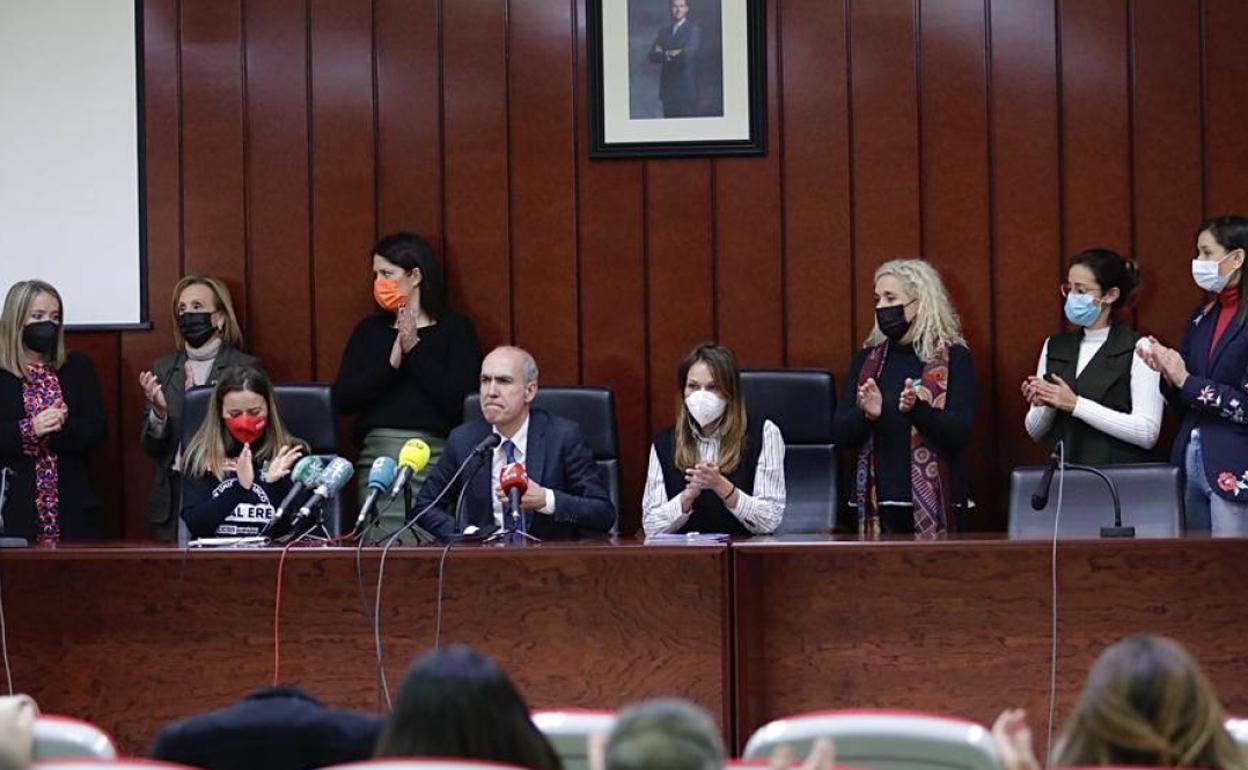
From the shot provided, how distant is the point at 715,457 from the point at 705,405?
0.52ft

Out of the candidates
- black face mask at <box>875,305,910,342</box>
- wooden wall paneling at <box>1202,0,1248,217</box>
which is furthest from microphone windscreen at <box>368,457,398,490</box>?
wooden wall paneling at <box>1202,0,1248,217</box>

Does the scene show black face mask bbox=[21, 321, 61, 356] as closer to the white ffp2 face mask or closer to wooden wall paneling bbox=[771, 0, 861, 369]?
the white ffp2 face mask

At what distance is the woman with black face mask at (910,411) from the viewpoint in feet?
19.3


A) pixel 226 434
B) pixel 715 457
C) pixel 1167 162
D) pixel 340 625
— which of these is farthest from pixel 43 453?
pixel 1167 162

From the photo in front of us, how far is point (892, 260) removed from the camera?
6508mm

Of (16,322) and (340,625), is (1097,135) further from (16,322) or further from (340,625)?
(16,322)

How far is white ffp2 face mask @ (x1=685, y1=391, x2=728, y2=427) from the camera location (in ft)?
18.3

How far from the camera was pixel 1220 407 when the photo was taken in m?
5.66

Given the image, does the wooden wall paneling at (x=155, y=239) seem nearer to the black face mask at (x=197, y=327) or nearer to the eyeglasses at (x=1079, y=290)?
the black face mask at (x=197, y=327)

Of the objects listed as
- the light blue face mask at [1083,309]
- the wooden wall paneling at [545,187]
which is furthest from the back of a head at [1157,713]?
the wooden wall paneling at [545,187]

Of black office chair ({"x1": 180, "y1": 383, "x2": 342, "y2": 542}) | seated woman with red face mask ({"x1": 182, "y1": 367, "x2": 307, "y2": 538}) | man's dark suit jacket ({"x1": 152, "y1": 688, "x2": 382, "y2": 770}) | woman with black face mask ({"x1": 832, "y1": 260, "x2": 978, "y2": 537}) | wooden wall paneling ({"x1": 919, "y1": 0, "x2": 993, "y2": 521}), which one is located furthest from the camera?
wooden wall paneling ({"x1": 919, "y1": 0, "x2": 993, "y2": 521})

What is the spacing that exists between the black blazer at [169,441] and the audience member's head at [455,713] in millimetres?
4137

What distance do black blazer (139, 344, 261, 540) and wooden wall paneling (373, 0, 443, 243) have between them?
772 millimetres

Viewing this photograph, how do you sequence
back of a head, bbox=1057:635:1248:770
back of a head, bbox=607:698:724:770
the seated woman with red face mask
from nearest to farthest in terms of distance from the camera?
back of a head, bbox=607:698:724:770 < back of a head, bbox=1057:635:1248:770 < the seated woman with red face mask
